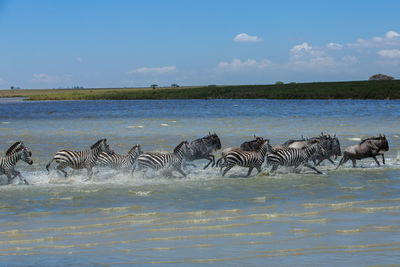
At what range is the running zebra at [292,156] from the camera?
13664mm

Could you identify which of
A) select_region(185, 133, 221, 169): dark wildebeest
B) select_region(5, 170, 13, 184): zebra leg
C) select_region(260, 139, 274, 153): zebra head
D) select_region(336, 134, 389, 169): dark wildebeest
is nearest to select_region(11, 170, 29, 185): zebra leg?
select_region(5, 170, 13, 184): zebra leg

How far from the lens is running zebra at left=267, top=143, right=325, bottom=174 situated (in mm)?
13664

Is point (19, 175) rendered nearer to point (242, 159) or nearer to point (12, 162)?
point (12, 162)

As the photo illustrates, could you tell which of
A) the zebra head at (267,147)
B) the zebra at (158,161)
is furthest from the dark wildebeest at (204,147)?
the zebra head at (267,147)

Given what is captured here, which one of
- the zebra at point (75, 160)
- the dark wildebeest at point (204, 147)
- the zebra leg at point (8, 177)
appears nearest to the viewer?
the zebra leg at point (8, 177)

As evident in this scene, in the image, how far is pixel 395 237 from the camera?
24.8 feet

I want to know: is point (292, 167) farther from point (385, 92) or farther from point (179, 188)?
point (385, 92)

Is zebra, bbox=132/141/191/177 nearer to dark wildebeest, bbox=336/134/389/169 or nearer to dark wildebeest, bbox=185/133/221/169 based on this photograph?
dark wildebeest, bbox=185/133/221/169

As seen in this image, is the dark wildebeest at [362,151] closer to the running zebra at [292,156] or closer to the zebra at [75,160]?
the running zebra at [292,156]

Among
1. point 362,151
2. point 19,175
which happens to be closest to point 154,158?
point 19,175

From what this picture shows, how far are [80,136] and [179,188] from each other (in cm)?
1583

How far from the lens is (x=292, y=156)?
13.9 metres

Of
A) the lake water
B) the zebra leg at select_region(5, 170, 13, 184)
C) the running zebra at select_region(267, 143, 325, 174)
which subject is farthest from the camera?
the running zebra at select_region(267, 143, 325, 174)

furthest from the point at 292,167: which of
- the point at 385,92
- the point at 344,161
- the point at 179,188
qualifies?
the point at 385,92
